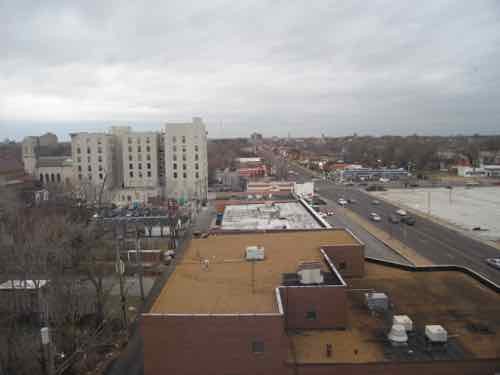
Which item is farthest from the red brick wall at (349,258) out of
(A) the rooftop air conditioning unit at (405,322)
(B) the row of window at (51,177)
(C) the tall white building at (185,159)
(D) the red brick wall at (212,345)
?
(B) the row of window at (51,177)

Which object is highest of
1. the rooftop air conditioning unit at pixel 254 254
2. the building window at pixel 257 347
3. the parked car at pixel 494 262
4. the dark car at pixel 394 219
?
the rooftop air conditioning unit at pixel 254 254

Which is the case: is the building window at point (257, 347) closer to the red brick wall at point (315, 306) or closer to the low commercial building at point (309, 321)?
the low commercial building at point (309, 321)

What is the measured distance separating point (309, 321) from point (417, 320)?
3848mm

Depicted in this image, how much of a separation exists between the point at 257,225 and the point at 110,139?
130ft

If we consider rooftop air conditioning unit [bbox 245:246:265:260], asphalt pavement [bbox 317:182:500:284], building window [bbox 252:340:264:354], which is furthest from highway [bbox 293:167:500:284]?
building window [bbox 252:340:264:354]

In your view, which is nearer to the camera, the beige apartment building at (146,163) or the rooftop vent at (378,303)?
the rooftop vent at (378,303)

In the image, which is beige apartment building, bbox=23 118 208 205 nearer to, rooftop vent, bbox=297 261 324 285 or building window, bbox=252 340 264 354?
rooftop vent, bbox=297 261 324 285

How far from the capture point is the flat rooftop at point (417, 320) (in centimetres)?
1095

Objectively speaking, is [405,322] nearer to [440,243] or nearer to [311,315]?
[311,315]

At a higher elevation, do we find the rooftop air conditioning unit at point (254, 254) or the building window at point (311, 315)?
the rooftop air conditioning unit at point (254, 254)

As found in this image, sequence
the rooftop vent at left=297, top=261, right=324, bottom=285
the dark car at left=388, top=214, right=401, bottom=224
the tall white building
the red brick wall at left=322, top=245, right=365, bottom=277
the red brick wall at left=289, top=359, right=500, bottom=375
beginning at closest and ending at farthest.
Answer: the red brick wall at left=289, top=359, right=500, bottom=375 → the rooftop vent at left=297, top=261, right=324, bottom=285 → the red brick wall at left=322, top=245, right=365, bottom=277 → the dark car at left=388, top=214, right=401, bottom=224 → the tall white building

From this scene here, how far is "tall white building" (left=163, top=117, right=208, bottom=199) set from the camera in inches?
2115

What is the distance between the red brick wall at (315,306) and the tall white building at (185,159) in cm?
4185

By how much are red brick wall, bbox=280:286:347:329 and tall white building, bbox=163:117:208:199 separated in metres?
41.9
